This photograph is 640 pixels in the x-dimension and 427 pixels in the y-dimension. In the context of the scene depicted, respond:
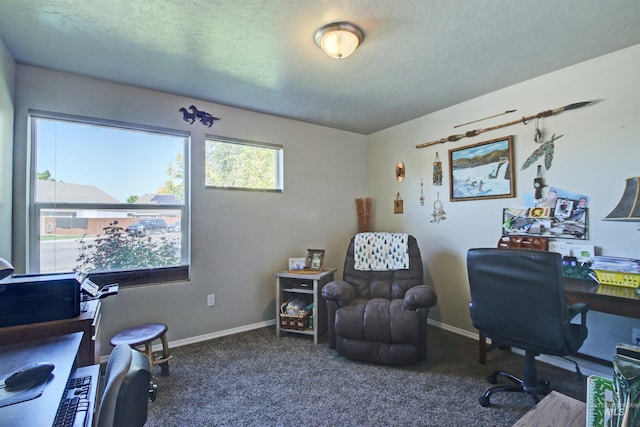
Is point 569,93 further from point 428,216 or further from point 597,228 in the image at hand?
point 428,216

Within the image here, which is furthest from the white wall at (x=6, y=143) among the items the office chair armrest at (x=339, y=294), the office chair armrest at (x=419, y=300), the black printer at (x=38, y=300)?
the office chair armrest at (x=419, y=300)

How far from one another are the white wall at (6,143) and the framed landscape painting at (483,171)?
148 inches

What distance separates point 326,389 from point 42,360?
1.65 metres

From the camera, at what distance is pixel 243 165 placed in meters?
3.25

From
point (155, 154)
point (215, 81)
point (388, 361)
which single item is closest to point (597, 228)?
point (388, 361)

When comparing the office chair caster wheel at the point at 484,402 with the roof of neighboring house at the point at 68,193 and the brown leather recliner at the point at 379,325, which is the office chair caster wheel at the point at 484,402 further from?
the roof of neighboring house at the point at 68,193

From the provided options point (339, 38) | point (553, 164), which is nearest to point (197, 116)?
point (339, 38)

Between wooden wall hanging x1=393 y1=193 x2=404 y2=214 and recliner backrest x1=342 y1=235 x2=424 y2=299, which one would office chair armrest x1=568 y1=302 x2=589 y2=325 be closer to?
recliner backrest x1=342 y1=235 x2=424 y2=299

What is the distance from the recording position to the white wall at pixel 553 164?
207cm

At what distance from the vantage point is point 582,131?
7.36 feet

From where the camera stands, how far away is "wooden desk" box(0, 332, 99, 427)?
0.77m

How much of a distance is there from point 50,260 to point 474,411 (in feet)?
11.0

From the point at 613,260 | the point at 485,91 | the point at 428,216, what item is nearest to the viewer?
the point at 613,260

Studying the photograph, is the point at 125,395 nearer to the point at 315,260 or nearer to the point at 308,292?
the point at 308,292
